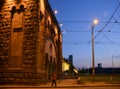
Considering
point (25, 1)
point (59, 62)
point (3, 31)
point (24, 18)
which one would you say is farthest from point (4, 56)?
point (59, 62)

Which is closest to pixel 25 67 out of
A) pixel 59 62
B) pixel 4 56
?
pixel 4 56

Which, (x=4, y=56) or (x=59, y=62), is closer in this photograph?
(x=4, y=56)

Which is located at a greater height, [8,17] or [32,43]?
[8,17]

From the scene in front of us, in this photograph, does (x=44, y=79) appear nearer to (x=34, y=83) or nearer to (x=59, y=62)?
(x=34, y=83)

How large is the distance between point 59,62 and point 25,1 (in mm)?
25081

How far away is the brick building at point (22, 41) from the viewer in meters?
33.6

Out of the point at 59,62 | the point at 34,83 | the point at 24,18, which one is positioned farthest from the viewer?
the point at 59,62

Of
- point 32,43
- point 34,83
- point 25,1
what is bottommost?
point 34,83

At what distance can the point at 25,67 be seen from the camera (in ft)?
111

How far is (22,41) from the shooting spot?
34.9 meters

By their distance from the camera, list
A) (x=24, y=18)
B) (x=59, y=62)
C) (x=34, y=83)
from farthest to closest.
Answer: (x=59, y=62), (x=24, y=18), (x=34, y=83)

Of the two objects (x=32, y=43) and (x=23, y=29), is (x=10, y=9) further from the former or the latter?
(x=32, y=43)

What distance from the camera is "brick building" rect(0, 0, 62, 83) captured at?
3356 cm

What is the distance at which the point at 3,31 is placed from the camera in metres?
36.3
